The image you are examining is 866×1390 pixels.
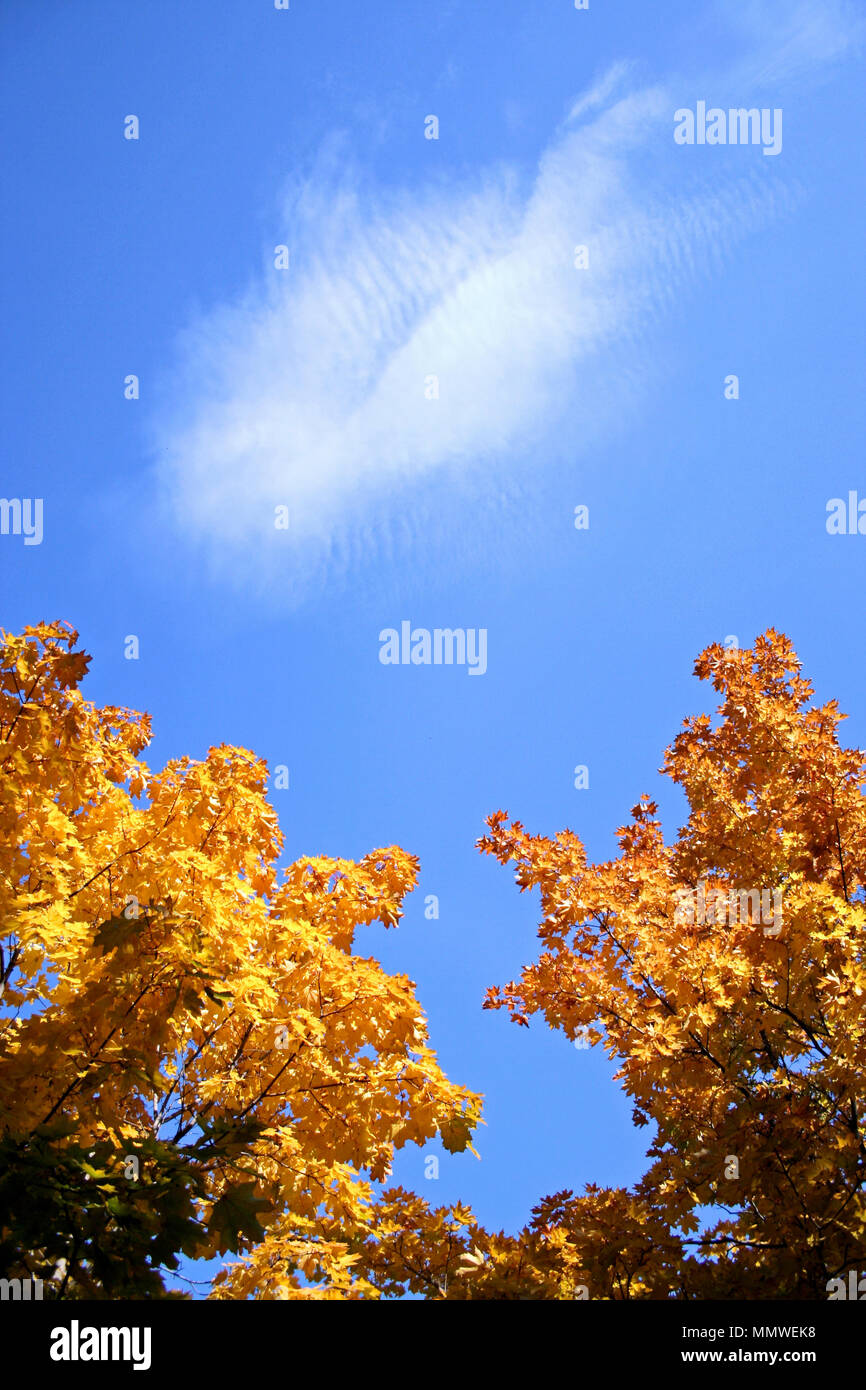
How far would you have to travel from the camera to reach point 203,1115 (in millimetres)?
7234

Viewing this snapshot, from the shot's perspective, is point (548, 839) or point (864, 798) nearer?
point (864, 798)

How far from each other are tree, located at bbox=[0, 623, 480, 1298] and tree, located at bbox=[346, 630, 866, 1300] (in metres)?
1.37

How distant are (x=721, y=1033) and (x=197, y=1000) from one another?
4028mm

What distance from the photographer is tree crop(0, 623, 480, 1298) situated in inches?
223

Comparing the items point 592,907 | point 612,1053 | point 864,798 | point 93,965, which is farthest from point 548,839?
point 93,965

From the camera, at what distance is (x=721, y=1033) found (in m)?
7.34

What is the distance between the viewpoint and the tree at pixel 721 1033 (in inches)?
263

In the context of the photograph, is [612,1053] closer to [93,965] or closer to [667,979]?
[667,979]

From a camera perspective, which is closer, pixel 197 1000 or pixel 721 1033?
pixel 197 1000

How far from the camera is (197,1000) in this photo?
17.3 feet

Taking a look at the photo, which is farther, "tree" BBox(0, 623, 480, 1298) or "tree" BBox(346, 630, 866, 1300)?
"tree" BBox(346, 630, 866, 1300)

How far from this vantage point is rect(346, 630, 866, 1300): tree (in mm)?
6691
